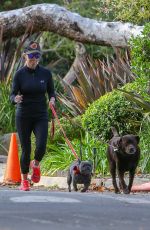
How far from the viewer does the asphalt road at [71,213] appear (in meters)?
8.54

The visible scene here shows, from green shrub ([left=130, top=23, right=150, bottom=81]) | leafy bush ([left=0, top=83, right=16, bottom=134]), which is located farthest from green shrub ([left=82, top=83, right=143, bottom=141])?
leafy bush ([left=0, top=83, right=16, bottom=134])

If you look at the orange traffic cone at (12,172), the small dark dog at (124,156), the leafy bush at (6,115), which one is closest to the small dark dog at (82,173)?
the small dark dog at (124,156)

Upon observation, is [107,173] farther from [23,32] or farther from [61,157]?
[23,32]

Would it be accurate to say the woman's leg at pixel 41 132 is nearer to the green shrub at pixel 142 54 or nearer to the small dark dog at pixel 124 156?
the small dark dog at pixel 124 156

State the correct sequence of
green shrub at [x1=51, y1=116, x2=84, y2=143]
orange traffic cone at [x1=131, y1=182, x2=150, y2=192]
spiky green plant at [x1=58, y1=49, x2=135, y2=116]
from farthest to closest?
spiky green plant at [x1=58, y1=49, x2=135, y2=116]
green shrub at [x1=51, y1=116, x2=84, y2=143]
orange traffic cone at [x1=131, y1=182, x2=150, y2=192]

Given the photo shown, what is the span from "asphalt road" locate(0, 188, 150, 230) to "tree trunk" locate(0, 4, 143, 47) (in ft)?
42.8

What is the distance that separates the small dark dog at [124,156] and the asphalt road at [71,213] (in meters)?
2.19

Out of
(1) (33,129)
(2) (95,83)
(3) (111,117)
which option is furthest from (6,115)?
(1) (33,129)

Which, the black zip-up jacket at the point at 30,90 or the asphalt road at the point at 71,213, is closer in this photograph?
the asphalt road at the point at 71,213

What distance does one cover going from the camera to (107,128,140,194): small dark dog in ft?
44.8

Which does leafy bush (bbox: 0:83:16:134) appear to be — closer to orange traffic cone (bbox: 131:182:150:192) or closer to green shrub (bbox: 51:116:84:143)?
green shrub (bbox: 51:116:84:143)

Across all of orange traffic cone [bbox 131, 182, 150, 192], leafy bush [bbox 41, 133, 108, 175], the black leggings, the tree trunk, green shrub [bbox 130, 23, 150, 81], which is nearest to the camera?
the black leggings

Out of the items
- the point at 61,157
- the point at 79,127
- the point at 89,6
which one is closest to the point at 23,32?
the point at 79,127

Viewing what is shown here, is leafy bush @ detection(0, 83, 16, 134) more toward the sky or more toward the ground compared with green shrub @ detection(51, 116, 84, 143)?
more toward the sky
